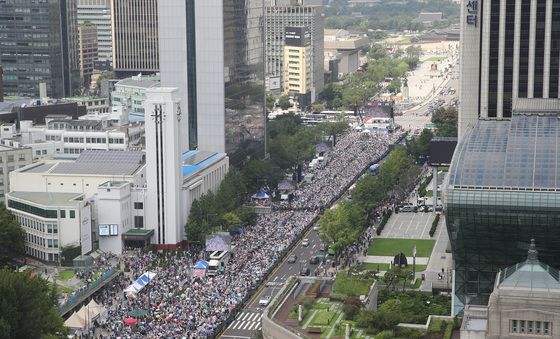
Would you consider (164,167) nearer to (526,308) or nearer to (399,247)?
(399,247)

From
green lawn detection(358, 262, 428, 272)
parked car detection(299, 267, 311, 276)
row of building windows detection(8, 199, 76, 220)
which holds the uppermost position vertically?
row of building windows detection(8, 199, 76, 220)

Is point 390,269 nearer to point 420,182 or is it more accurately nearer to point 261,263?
point 261,263

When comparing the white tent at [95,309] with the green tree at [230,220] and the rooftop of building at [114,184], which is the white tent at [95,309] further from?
the green tree at [230,220]

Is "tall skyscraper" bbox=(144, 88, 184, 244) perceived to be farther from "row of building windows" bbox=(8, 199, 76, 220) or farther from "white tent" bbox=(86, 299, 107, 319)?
"white tent" bbox=(86, 299, 107, 319)

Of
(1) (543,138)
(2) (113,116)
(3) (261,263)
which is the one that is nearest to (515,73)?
(1) (543,138)

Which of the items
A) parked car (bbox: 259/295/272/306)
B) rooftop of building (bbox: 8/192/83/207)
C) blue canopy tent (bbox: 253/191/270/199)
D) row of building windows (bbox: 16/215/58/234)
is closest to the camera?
parked car (bbox: 259/295/272/306)

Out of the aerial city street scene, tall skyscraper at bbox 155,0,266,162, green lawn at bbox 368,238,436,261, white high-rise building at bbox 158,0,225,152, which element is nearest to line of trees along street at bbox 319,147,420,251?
the aerial city street scene

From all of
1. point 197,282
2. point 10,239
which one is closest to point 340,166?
point 197,282
